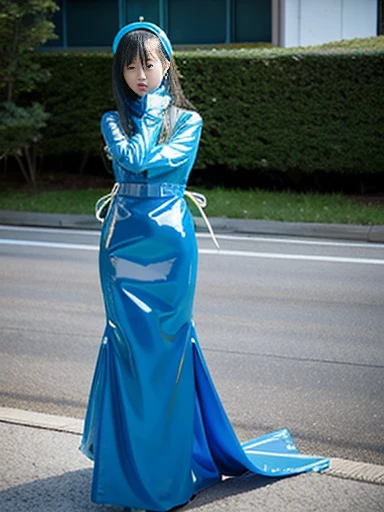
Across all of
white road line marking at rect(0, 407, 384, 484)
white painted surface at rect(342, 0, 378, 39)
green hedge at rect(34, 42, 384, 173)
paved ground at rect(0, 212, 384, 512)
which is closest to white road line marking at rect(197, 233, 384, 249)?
green hedge at rect(34, 42, 384, 173)

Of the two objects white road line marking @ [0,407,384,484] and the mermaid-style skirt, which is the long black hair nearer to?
the mermaid-style skirt

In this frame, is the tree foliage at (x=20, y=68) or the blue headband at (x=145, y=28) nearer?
the blue headband at (x=145, y=28)

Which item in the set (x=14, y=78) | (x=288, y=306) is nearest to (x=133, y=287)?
(x=288, y=306)

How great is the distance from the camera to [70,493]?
14.3 ft

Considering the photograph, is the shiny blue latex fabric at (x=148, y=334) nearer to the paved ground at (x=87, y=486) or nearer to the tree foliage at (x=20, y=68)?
the paved ground at (x=87, y=486)

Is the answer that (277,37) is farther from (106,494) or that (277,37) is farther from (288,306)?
(106,494)

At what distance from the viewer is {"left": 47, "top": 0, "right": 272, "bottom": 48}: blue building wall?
20.8m

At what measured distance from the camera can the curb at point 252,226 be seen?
515 inches

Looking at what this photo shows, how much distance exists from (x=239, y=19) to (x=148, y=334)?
57.6ft

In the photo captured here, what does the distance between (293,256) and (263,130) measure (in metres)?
5.19

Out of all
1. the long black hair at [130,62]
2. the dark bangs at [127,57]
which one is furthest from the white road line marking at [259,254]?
the dark bangs at [127,57]

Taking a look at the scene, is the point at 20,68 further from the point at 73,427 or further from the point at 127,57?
A: the point at 127,57

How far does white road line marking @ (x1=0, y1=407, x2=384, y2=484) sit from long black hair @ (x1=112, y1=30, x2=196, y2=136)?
1.75 metres

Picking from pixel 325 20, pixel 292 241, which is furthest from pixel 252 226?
pixel 325 20
